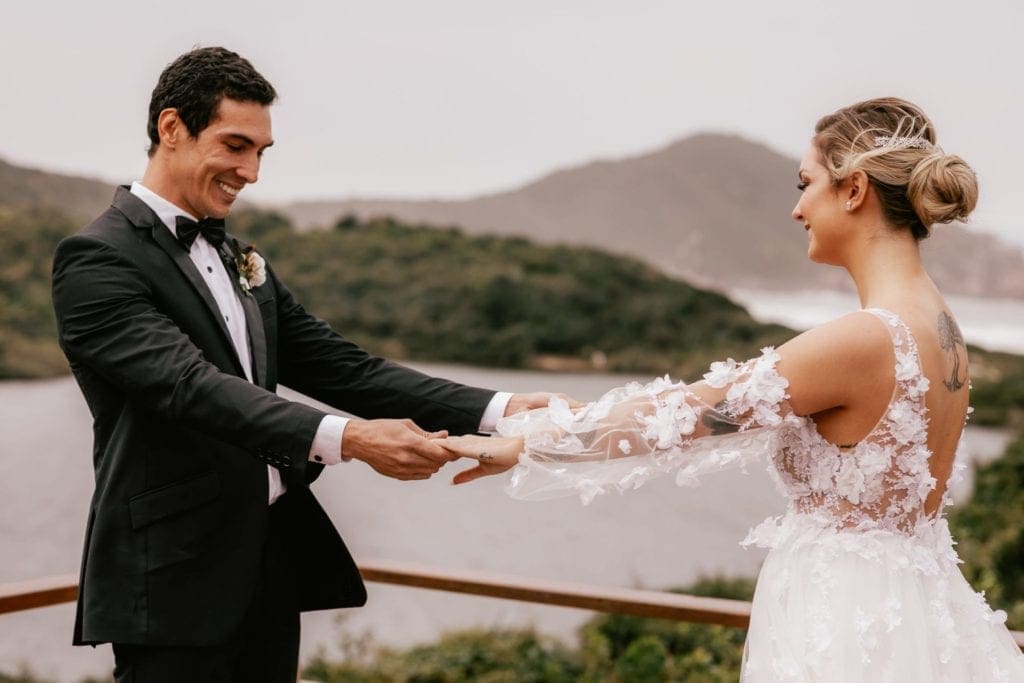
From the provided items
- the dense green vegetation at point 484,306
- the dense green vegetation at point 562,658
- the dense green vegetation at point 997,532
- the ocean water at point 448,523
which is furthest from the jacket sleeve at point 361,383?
the ocean water at point 448,523

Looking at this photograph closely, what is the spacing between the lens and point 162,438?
1910 millimetres

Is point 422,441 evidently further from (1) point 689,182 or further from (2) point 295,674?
(1) point 689,182

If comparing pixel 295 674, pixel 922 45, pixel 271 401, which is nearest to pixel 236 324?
pixel 271 401

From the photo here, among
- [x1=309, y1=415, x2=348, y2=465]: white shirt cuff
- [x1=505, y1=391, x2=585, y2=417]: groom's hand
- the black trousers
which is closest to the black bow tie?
[x1=309, y1=415, x2=348, y2=465]: white shirt cuff

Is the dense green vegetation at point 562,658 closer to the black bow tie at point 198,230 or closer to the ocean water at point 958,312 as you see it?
the ocean water at point 958,312

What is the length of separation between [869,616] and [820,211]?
794 millimetres

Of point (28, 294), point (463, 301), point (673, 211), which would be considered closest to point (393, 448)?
point (463, 301)

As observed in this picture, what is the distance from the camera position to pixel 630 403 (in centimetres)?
203

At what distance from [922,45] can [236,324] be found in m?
6.47

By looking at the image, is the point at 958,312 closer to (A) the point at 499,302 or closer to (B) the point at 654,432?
(A) the point at 499,302

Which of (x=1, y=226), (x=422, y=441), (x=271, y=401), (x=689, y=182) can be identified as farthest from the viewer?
(x=689, y=182)

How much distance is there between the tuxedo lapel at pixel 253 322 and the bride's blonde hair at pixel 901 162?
50.8 inches

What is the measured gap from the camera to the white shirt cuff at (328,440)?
6.43 ft

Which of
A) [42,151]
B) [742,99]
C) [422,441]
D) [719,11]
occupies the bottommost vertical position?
[422,441]
